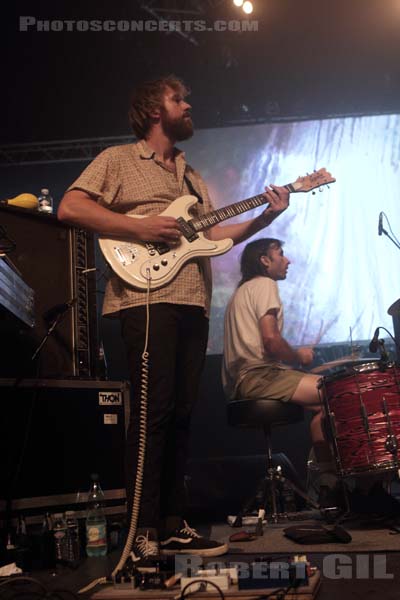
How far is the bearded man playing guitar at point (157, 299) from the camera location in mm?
2301

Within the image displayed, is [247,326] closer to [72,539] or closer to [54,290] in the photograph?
[54,290]

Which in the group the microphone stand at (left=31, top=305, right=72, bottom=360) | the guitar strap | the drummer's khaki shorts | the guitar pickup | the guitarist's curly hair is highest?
the guitarist's curly hair

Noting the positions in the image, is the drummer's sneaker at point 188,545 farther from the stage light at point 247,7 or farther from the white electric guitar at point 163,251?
the stage light at point 247,7

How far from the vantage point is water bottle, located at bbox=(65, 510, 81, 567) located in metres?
2.65

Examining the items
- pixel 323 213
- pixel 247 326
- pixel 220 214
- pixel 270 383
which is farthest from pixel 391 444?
pixel 323 213

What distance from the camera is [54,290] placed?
336 centimetres

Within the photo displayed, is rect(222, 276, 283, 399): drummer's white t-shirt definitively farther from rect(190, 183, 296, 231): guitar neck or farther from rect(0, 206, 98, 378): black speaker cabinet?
rect(190, 183, 296, 231): guitar neck

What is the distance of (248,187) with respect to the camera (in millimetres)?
5680

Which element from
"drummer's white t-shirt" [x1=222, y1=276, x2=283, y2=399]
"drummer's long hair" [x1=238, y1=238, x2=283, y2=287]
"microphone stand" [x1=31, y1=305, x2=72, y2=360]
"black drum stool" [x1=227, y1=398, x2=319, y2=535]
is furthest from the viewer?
"drummer's long hair" [x1=238, y1=238, x2=283, y2=287]

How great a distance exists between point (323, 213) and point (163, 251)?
3.34 metres

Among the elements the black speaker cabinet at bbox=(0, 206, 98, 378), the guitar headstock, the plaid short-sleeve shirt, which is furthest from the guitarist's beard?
the black speaker cabinet at bbox=(0, 206, 98, 378)

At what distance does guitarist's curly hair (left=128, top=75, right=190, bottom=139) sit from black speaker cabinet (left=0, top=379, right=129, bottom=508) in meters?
1.18

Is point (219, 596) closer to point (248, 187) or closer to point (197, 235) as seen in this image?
point (197, 235)

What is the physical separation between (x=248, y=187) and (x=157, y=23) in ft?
5.05
